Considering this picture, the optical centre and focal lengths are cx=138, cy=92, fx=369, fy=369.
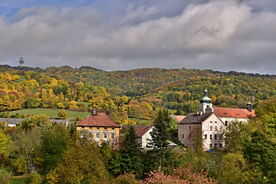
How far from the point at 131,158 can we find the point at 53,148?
1155 cm

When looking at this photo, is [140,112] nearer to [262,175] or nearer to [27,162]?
[27,162]

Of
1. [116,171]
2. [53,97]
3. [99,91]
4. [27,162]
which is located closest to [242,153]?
[116,171]

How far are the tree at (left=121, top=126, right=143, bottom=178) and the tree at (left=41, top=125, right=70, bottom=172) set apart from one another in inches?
335

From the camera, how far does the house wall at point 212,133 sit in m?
67.8

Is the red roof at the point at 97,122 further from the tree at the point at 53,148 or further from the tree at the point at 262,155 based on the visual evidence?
the tree at the point at 262,155

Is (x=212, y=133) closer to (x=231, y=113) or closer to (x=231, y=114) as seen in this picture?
(x=231, y=114)

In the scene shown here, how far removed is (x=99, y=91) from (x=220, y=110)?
86.4 metres

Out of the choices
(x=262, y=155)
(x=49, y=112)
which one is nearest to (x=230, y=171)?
(x=262, y=155)

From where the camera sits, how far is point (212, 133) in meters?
68.3

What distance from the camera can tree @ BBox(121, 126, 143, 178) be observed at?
4872 cm

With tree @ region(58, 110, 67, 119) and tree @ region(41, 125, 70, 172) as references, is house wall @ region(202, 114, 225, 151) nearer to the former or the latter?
tree @ region(41, 125, 70, 172)

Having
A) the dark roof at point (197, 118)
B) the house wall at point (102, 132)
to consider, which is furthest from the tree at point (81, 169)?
the dark roof at point (197, 118)

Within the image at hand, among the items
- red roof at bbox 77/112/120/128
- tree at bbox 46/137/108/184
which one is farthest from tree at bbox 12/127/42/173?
tree at bbox 46/137/108/184

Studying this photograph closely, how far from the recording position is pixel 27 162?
189ft
